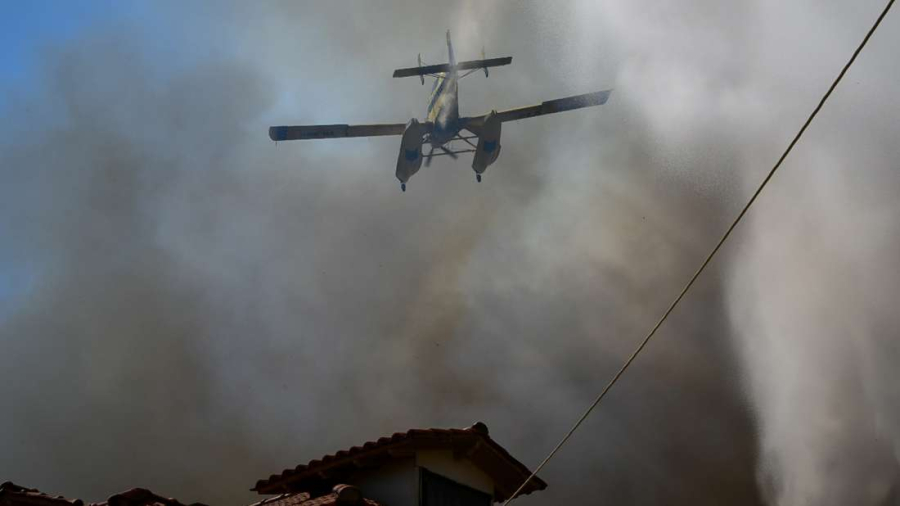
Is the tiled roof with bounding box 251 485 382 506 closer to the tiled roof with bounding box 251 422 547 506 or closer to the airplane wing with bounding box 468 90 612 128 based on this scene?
the tiled roof with bounding box 251 422 547 506

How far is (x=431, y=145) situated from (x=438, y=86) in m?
3.21

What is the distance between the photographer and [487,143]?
47188 millimetres

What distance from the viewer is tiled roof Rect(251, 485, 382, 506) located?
20328 mm

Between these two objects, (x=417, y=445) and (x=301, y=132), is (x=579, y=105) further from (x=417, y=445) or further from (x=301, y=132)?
(x=417, y=445)

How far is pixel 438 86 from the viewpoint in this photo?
4966 cm

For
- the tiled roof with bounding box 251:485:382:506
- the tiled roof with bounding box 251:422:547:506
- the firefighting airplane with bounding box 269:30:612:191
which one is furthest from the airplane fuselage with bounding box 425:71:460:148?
the tiled roof with bounding box 251:485:382:506

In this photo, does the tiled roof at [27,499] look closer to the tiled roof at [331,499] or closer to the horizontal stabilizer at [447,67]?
the tiled roof at [331,499]

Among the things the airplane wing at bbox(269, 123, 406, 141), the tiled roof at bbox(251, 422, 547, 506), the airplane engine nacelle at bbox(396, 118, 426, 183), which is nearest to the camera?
the tiled roof at bbox(251, 422, 547, 506)

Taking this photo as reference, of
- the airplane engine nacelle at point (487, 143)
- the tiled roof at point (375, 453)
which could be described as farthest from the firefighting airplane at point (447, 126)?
the tiled roof at point (375, 453)

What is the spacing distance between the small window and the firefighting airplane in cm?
2479

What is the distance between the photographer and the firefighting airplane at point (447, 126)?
47.2 metres

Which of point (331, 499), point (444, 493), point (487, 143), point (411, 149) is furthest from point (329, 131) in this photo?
point (331, 499)

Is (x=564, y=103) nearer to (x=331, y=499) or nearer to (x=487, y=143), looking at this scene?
(x=487, y=143)

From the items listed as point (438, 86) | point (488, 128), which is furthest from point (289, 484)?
point (438, 86)
